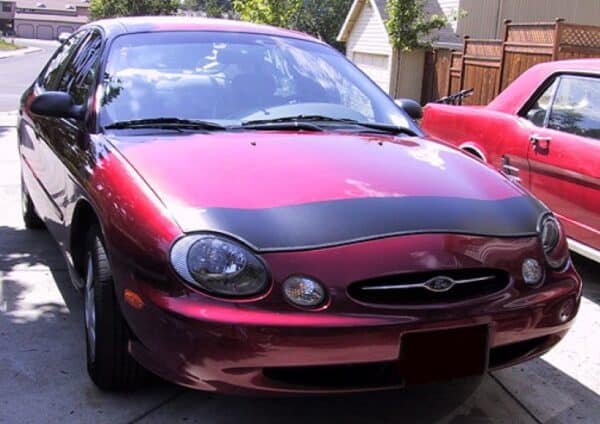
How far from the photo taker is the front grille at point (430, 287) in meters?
2.44

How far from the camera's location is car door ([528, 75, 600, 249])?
15.2 feet

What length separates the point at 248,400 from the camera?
307 centimetres

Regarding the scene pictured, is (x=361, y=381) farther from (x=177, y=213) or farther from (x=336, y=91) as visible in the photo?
(x=336, y=91)

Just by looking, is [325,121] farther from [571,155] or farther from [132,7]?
[132,7]

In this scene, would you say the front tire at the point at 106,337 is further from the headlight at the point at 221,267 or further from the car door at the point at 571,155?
the car door at the point at 571,155

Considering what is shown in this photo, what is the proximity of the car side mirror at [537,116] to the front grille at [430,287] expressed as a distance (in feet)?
9.76

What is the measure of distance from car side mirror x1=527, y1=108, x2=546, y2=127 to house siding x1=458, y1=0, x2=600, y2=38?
1675 centimetres

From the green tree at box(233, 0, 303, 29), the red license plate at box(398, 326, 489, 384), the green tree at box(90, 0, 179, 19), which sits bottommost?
the red license plate at box(398, 326, 489, 384)

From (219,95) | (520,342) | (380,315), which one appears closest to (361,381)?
(380,315)

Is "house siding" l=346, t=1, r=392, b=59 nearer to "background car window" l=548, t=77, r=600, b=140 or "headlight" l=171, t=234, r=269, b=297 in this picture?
"background car window" l=548, t=77, r=600, b=140

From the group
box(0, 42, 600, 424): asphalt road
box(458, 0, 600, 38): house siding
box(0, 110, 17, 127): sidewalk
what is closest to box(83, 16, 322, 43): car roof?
box(0, 42, 600, 424): asphalt road

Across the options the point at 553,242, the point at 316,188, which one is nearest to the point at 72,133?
the point at 316,188

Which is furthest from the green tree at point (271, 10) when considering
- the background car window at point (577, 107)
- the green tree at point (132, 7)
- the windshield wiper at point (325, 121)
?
the windshield wiper at point (325, 121)

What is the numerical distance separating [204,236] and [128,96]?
1.32 meters
